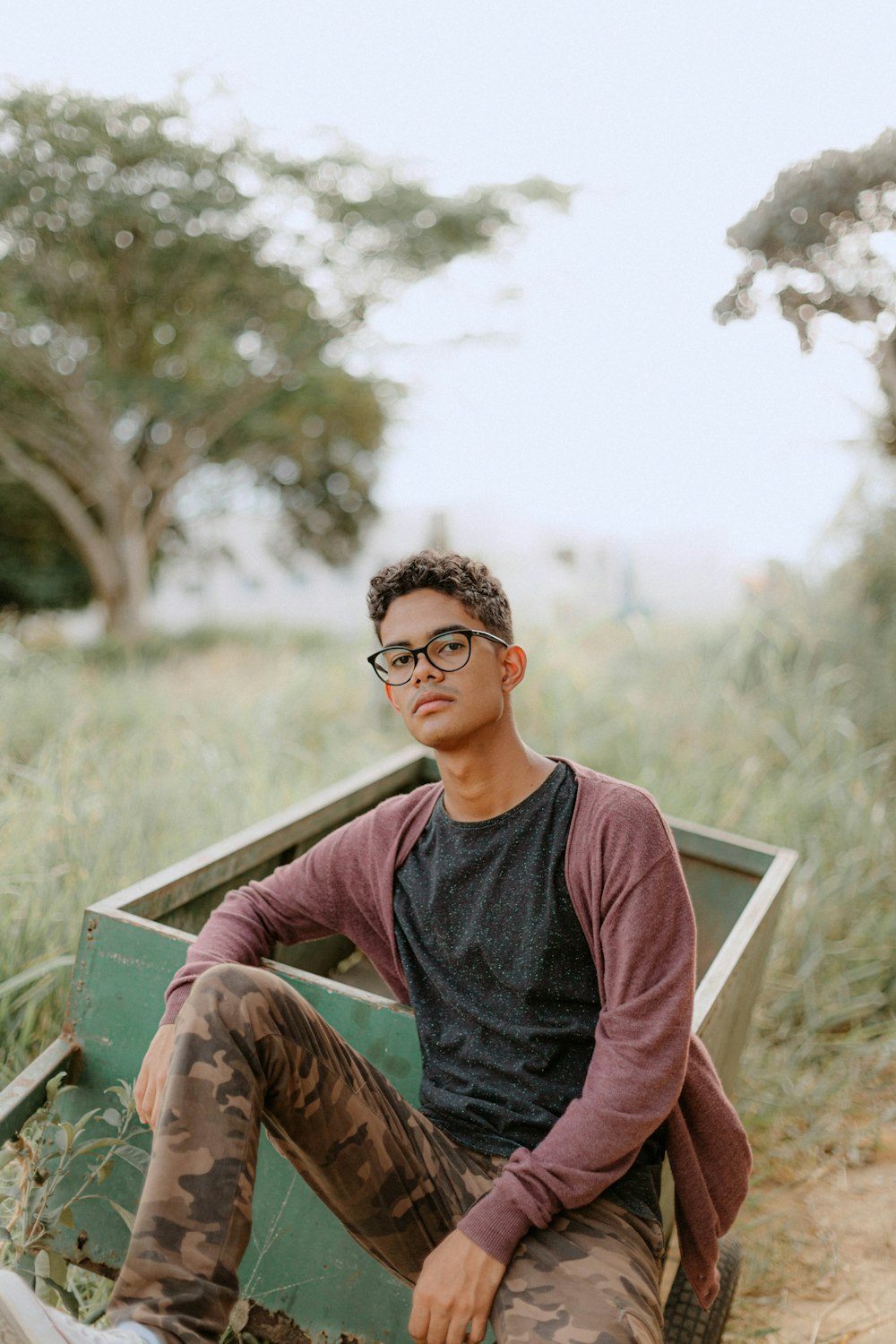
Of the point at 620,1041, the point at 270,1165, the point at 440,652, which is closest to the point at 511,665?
the point at 440,652

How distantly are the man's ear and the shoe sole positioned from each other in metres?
1.12

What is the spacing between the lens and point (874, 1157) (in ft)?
10.0

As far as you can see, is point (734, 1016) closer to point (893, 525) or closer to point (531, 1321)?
point (531, 1321)

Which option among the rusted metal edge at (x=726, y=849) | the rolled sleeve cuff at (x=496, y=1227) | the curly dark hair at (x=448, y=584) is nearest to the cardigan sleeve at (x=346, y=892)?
the curly dark hair at (x=448, y=584)

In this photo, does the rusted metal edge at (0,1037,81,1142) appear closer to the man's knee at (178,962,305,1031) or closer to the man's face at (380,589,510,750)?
the man's knee at (178,962,305,1031)

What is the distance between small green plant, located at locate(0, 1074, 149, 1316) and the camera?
1.71 metres

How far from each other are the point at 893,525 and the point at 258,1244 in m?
5.81

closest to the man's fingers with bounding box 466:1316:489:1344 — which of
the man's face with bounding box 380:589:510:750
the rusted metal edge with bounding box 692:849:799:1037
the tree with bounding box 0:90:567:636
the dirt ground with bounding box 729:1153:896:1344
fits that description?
the rusted metal edge with bounding box 692:849:799:1037

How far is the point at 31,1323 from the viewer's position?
1121 millimetres

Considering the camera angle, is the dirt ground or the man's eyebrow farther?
the dirt ground

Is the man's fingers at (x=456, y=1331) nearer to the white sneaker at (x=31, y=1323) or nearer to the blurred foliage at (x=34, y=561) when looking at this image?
the white sneaker at (x=31, y=1323)

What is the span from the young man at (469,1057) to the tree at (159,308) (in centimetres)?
766

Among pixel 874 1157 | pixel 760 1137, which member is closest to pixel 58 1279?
pixel 760 1137

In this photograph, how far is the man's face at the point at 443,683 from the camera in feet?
5.70
